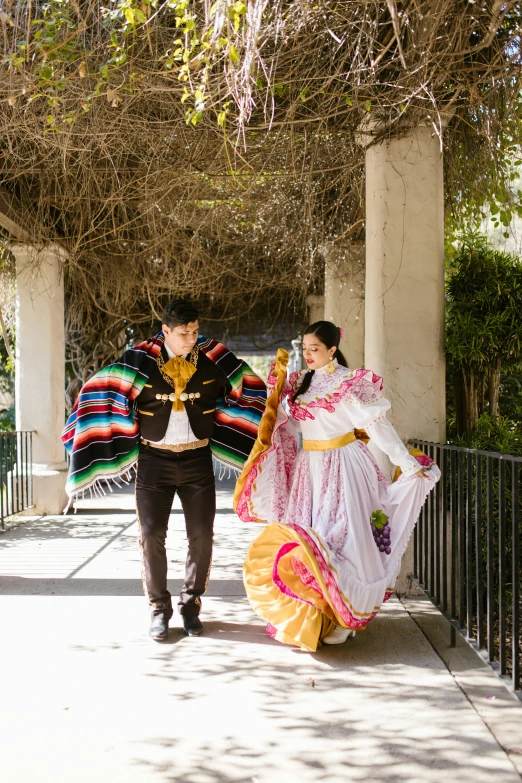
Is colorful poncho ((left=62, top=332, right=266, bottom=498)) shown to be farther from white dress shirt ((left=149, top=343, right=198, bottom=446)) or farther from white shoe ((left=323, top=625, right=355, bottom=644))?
white shoe ((left=323, top=625, right=355, bottom=644))

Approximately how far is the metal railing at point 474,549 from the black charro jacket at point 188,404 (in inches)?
51.6

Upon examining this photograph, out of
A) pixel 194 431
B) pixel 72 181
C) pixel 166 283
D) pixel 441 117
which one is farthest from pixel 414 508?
pixel 166 283

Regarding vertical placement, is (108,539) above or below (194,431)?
below

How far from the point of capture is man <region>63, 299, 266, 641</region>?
14.1ft

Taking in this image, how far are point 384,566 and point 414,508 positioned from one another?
13.4 inches

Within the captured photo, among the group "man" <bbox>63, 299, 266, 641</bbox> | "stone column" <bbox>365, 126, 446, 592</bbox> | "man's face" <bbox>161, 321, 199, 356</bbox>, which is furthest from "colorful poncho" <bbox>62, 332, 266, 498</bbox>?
"stone column" <bbox>365, 126, 446, 592</bbox>

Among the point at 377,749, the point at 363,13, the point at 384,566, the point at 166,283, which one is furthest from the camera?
the point at 166,283

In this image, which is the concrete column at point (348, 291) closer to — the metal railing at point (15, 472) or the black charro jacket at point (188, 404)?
the metal railing at point (15, 472)

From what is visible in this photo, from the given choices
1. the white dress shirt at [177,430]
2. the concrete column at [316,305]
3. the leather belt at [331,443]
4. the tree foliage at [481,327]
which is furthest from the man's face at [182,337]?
the concrete column at [316,305]

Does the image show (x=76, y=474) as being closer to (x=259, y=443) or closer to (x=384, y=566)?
(x=259, y=443)

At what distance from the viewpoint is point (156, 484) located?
14.2ft

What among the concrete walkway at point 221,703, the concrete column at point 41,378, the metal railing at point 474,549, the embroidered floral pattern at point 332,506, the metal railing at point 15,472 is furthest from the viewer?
the concrete column at point 41,378

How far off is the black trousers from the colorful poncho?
0.56 ft

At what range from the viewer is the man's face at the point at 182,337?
420cm
